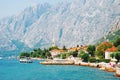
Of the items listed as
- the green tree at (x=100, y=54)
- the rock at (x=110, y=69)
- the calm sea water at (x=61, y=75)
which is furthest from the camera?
the green tree at (x=100, y=54)

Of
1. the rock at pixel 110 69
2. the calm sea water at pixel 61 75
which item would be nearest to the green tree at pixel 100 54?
the calm sea water at pixel 61 75

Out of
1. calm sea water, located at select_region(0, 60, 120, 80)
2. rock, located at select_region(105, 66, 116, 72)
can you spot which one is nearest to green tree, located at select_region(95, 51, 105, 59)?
calm sea water, located at select_region(0, 60, 120, 80)

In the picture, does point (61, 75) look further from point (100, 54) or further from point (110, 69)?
point (100, 54)

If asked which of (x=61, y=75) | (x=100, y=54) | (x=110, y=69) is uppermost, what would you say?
(x=100, y=54)

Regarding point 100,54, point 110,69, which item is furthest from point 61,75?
point 100,54

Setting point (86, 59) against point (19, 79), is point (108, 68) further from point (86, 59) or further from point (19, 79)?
point (86, 59)

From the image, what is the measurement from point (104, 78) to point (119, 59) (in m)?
43.9

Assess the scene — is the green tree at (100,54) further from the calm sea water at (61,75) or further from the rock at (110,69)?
the rock at (110,69)

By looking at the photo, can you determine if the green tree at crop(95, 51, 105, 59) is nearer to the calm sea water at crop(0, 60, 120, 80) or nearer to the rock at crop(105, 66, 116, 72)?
the calm sea water at crop(0, 60, 120, 80)

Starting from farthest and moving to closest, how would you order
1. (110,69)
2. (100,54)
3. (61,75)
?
(100,54)
(110,69)
(61,75)

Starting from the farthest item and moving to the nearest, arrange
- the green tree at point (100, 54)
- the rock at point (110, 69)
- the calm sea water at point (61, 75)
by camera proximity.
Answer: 1. the green tree at point (100, 54)
2. the rock at point (110, 69)
3. the calm sea water at point (61, 75)

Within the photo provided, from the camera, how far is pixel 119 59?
121000mm

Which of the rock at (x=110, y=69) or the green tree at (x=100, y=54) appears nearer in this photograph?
the rock at (x=110, y=69)

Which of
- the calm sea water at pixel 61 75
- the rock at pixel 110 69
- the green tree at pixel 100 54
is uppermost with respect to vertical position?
the green tree at pixel 100 54
